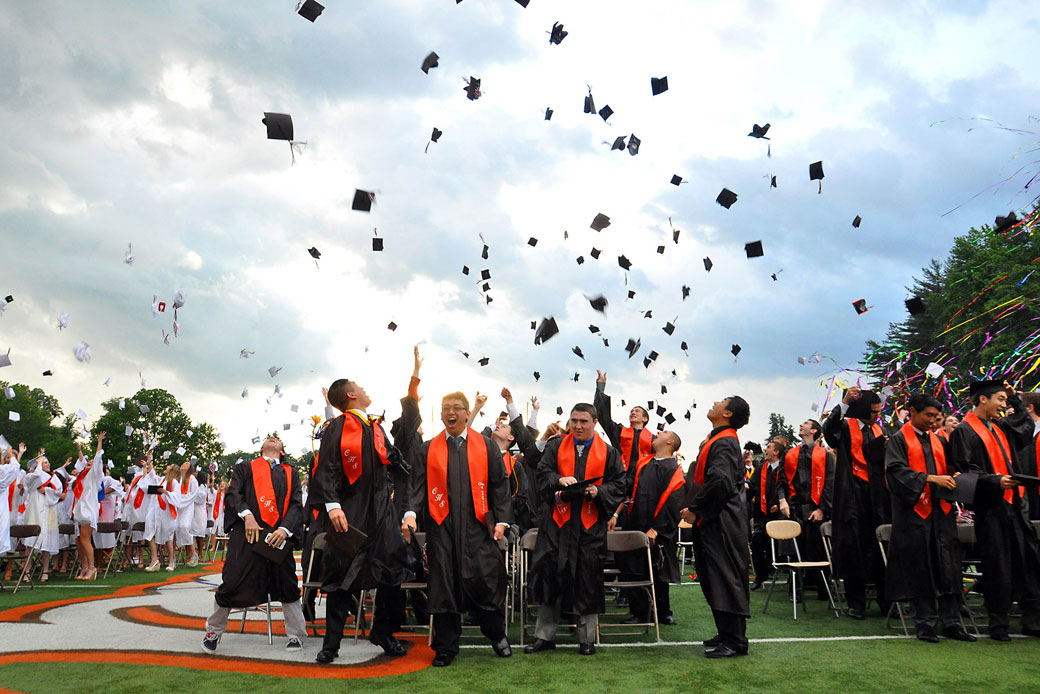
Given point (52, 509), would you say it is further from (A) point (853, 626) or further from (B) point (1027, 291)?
(B) point (1027, 291)

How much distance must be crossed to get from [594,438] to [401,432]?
1.77 m

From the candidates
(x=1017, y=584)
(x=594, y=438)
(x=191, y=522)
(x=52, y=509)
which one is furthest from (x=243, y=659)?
(x=191, y=522)

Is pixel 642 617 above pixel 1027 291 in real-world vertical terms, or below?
below

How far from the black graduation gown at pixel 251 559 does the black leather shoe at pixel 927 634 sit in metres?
5.31

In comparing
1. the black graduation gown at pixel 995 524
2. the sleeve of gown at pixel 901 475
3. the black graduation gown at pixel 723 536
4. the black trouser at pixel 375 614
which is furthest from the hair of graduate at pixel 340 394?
the black graduation gown at pixel 995 524

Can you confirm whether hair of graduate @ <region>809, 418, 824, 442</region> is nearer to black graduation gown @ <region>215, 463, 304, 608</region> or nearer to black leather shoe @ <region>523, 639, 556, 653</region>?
black leather shoe @ <region>523, 639, 556, 653</region>

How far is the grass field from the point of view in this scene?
4.71m

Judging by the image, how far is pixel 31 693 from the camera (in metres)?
4.62

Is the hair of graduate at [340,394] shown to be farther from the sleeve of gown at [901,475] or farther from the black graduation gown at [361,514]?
the sleeve of gown at [901,475]

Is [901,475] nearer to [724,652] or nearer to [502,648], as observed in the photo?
[724,652]

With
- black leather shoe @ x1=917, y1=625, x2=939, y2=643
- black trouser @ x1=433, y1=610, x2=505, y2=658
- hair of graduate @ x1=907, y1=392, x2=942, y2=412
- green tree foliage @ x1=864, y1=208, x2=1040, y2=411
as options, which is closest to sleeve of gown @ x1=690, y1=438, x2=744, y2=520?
black trouser @ x1=433, y1=610, x2=505, y2=658

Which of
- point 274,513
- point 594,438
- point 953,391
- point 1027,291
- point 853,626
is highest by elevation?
point 1027,291

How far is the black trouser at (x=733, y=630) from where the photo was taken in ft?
18.7

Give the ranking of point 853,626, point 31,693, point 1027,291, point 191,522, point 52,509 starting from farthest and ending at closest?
1. point 1027,291
2. point 191,522
3. point 52,509
4. point 853,626
5. point 31,693
